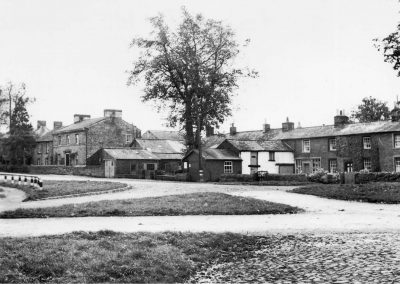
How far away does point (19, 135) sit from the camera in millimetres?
67875

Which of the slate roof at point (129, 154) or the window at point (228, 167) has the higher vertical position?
the slate roof at point (129, 154)

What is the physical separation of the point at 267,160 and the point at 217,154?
26.6 feet

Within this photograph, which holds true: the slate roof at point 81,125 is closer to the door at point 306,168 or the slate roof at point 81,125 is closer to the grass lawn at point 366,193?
the door at point 306,168

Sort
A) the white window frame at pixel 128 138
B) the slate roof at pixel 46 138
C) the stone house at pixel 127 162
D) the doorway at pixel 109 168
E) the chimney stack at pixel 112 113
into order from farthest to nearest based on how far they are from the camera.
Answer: the slate roof at pixel 46 138
the white window frame at pixel 128 138
the chimney stack at pixel 112 113
the doorway at pixel 109 168
the stone house at pixel 127 162

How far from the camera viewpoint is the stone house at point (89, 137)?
226ft

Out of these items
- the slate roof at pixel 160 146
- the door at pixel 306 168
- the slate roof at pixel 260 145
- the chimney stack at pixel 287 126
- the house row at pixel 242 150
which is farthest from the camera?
the slate roof at pixel 160 146

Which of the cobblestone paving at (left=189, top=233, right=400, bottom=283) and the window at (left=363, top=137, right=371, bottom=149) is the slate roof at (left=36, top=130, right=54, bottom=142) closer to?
the window at (left=363, top=137, right=371, bottom=149)

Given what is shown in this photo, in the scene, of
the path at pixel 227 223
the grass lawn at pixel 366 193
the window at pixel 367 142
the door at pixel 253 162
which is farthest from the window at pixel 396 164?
the path at pixel 227 223

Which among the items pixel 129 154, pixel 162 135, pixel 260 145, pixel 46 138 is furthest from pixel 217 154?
pixel 46 138

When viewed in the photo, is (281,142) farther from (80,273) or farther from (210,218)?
(80,273)

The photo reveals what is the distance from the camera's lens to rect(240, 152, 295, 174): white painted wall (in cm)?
5688

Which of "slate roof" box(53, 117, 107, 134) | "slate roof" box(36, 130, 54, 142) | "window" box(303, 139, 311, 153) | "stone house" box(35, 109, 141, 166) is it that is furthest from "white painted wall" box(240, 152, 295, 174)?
"slate roof" box(36, 130, 54, 142)

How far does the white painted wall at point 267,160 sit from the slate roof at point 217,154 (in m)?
1.41

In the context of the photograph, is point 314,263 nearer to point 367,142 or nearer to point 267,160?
point 367,142
